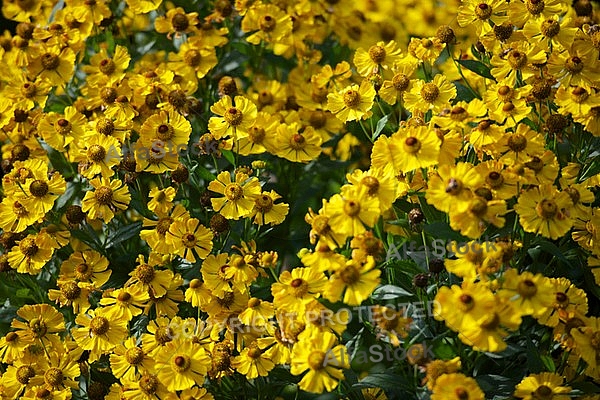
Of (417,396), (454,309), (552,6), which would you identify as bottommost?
(417,396)

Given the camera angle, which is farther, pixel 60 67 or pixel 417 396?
pixel 60 67

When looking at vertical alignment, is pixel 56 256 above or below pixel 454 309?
below

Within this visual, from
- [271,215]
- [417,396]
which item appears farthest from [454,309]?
[271,215]

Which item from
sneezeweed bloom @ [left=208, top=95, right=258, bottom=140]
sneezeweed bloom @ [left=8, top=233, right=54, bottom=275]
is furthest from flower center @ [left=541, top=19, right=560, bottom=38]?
sneezeweed bloom @ [left=8, top=233, right=54, bottom=275]

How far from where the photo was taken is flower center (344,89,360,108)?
2230 mm

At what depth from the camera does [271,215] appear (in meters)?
2.13

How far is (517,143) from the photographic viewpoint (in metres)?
1.86

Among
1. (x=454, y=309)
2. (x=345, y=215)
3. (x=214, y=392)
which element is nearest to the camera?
(x=454, y=309)

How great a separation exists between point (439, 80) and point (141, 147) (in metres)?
0.79

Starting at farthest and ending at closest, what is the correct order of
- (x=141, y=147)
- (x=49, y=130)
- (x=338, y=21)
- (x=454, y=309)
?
(x=338, y=21)
(x=49, y=130)
(x=141, y=147)
(x=454, y=309)

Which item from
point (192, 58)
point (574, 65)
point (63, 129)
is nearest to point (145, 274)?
point (63, 129)

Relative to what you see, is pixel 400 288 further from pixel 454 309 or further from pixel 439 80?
pixel 439 80

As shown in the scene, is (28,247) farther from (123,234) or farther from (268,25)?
(268,25)

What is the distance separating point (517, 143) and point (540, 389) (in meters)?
0.54
